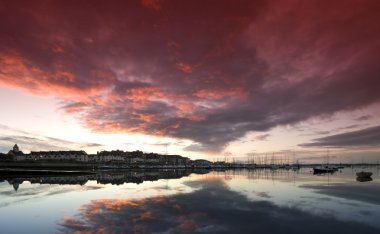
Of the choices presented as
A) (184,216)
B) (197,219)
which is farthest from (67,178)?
(197,219)

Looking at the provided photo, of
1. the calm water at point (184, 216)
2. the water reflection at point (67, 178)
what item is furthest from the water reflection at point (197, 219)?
the water reflection at point (67, 178)

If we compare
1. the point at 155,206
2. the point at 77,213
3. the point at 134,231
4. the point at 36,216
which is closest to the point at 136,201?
the point at 155,206

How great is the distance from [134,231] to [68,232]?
14.8 ft

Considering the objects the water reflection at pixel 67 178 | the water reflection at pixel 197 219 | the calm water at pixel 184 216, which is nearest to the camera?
the water reflection at pixel 197 219

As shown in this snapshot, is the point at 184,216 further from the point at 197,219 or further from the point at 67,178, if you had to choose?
the point at 67,178

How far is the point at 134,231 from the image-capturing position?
20531mm

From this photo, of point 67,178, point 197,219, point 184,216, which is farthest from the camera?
point 67,178

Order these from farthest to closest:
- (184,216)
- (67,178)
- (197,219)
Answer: (67,178) → (184,216) → (197,219)

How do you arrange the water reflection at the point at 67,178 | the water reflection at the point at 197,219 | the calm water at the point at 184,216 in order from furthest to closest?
the water reflection at the point at 67,178 → the calm water at the point at 184,216 → the water reflection at the point at 197,219

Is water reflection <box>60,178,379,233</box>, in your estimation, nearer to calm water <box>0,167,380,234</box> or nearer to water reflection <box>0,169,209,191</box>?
calm water <box>0,167,380,234</box>

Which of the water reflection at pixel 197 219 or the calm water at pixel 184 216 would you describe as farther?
the calm water at pixel 184 216

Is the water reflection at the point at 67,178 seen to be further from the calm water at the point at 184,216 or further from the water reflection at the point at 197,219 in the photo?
the water reflection at the point at 197,219

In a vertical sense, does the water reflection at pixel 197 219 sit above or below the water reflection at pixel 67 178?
above

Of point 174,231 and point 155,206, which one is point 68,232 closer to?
point 174,231
